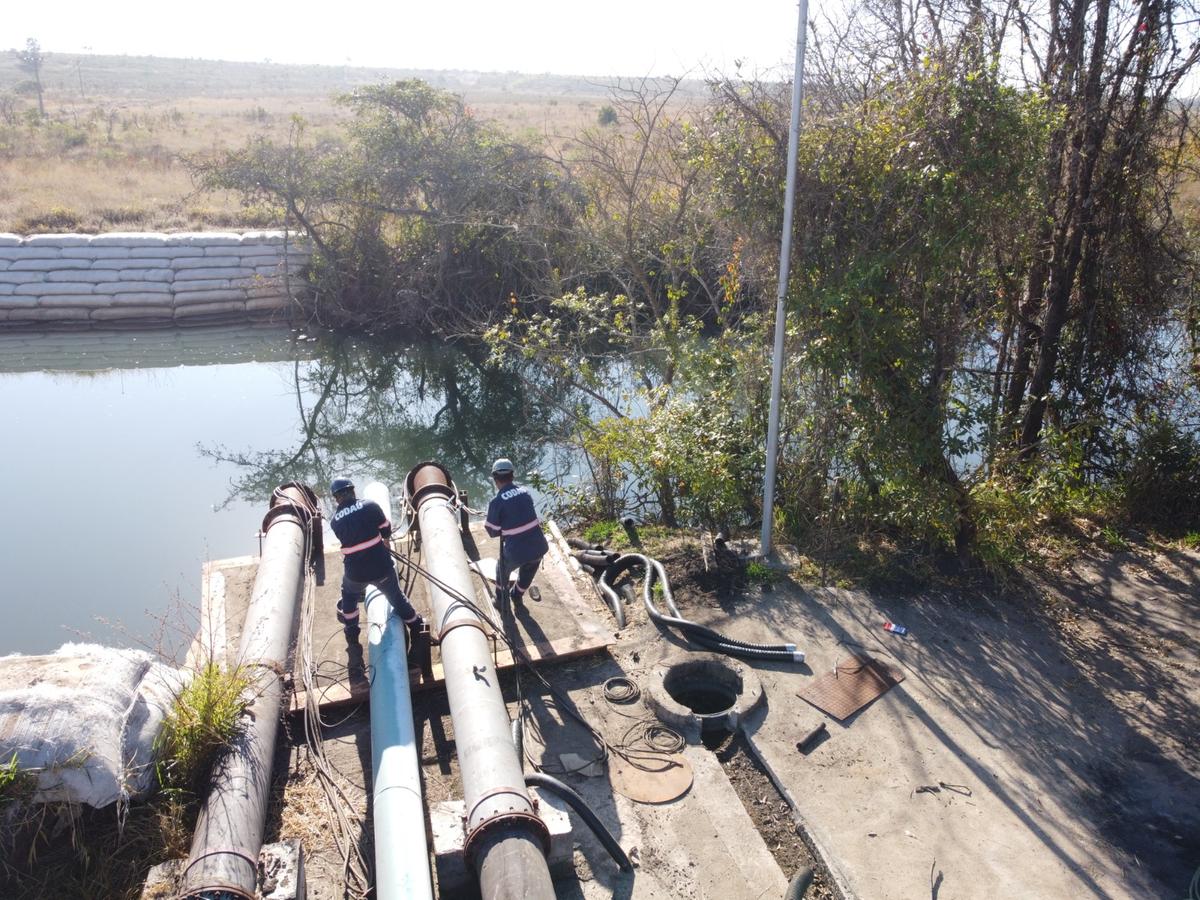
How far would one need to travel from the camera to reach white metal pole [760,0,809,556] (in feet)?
22.8

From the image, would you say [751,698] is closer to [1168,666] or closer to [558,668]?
[558,668]

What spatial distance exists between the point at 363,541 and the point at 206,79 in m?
89.6

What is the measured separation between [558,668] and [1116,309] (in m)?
8.01

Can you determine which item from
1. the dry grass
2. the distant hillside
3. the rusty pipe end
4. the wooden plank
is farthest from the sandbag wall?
the distant hillside

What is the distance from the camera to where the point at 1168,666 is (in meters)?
7.09

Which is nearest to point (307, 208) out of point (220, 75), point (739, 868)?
point (739, 868)

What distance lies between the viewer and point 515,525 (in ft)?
24.4

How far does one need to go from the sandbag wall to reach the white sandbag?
16521mm

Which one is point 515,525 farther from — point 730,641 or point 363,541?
point 730,641

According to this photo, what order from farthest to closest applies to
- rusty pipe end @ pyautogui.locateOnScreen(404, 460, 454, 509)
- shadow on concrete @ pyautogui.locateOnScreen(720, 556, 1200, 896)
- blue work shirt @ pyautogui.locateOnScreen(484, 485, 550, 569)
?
rusty pipe end @ pyautogui.locateOnScreen(404, 460, 454, 509)
blue work shirt @ pyautogui.locateOnScreen(484, 485, 550, 569)
shadow on concrete @ pyautogui.locateOnScreen(720, 556, 1200, 896)

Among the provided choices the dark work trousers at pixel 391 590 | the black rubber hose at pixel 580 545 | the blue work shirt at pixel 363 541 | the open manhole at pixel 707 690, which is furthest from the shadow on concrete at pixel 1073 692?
the blue work shirt at pixel 363 541

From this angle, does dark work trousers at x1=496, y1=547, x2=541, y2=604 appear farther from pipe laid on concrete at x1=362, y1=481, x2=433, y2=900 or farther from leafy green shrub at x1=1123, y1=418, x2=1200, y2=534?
leafy green shrub at x1=1123, y1=418, x2=1200, y2=534

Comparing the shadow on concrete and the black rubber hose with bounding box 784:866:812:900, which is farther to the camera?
the shadow on concrete

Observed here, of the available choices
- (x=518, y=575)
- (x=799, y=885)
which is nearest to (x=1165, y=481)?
(x=799, y=885)
